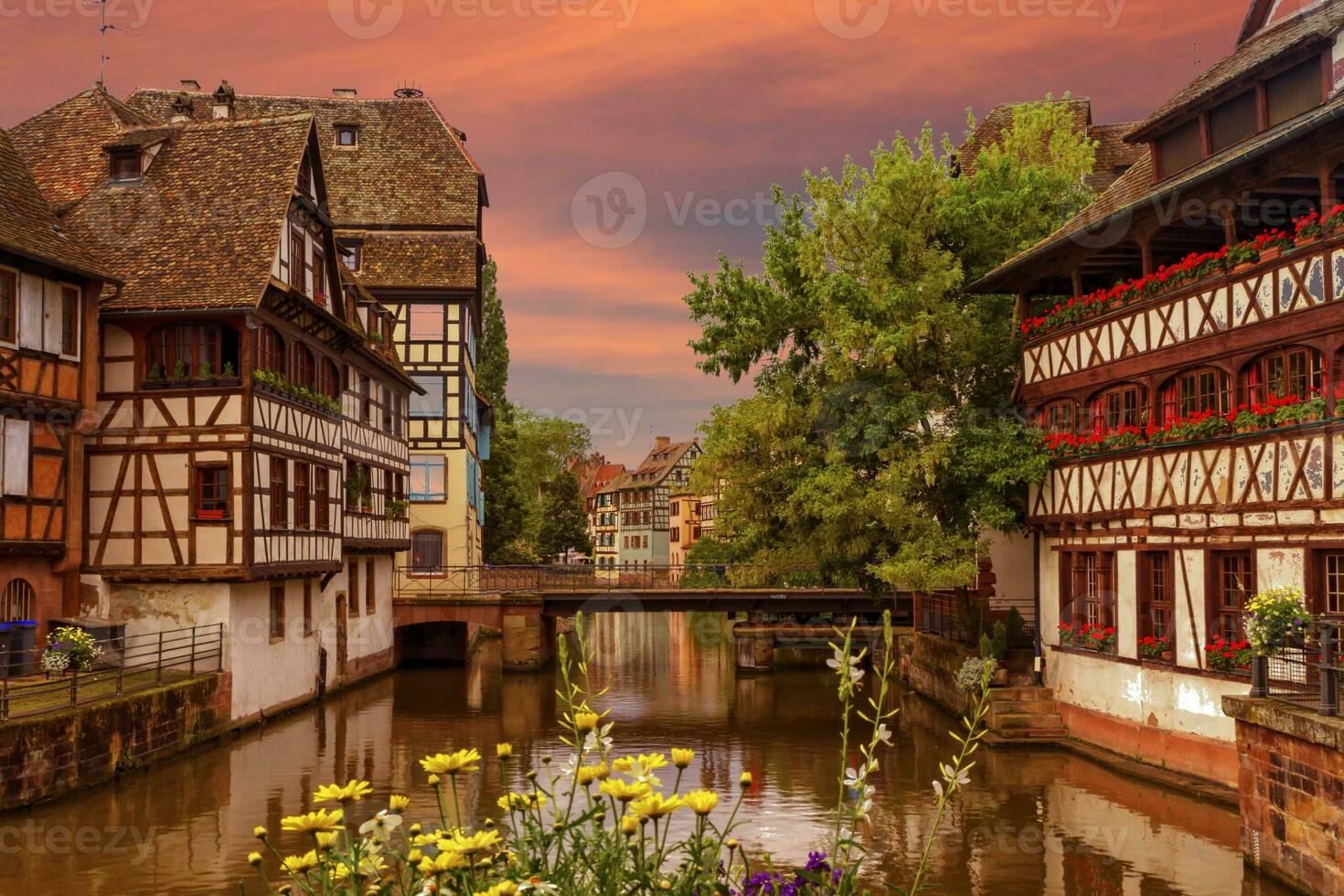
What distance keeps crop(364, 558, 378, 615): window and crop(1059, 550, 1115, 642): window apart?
18.9 m

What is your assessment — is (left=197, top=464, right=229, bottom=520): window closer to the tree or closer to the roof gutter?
the roof gutter

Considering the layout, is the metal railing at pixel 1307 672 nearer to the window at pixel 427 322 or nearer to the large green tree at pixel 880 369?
the large green tree at pixel 880 369

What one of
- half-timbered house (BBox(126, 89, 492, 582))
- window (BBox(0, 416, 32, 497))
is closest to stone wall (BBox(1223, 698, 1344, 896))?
window (BBox(0, 416, 32, 497))

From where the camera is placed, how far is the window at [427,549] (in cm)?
4316

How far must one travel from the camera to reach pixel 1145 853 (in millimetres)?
15133

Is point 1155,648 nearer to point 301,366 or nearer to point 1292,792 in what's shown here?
point 1292,792

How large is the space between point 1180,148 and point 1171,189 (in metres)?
3.28

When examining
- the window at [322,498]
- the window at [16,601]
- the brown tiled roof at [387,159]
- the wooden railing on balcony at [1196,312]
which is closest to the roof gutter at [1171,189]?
the wooden railing on balcony at [1196,312]

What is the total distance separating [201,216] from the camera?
25234 millimetres

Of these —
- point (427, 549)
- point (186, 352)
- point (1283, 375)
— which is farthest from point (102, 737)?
point (427, 549)

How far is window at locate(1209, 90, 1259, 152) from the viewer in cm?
1981

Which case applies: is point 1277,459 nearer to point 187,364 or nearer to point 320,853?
point 320,853

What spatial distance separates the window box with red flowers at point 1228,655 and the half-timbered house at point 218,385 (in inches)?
626

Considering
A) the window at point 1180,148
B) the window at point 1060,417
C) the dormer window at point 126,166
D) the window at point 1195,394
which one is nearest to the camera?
the window at point 1195,394
